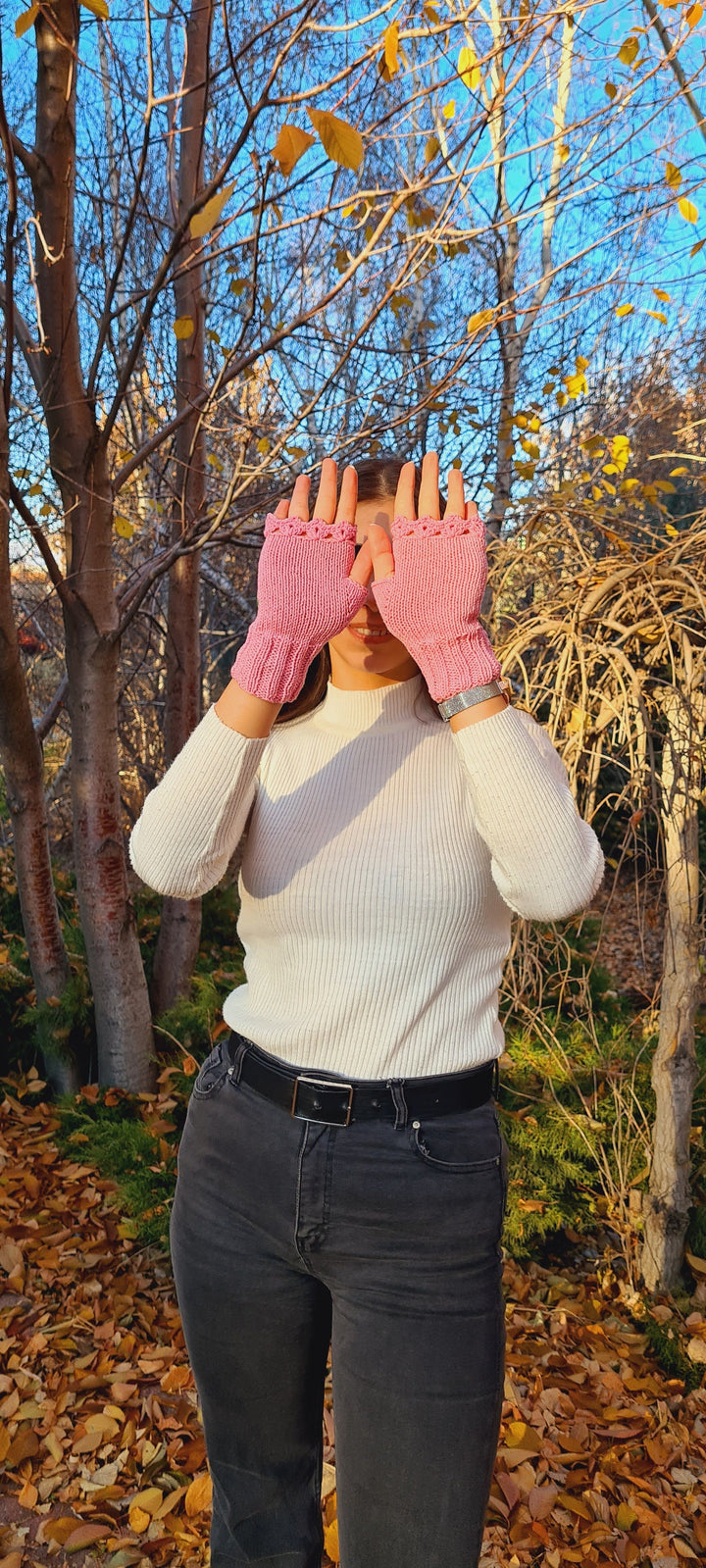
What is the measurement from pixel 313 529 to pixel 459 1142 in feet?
2.71

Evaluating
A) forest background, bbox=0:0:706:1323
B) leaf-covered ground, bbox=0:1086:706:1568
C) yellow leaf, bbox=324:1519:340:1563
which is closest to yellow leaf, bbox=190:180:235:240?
forest background, bbox=0:0:706:1323

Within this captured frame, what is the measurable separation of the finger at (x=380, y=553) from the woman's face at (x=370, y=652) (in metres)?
0.10

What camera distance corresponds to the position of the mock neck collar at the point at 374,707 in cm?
141

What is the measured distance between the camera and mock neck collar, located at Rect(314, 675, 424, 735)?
1.41 meters

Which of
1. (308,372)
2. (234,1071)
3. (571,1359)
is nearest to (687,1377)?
(571,1359)

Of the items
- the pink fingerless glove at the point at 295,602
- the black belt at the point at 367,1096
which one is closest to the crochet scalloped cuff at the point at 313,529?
the pink fingerless glove at the point at 295,602

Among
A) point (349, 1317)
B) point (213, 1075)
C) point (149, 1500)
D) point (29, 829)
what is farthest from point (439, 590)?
point (29, 829)

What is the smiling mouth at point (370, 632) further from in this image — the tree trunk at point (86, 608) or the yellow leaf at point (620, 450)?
the yellow leaf at point (620, 450)

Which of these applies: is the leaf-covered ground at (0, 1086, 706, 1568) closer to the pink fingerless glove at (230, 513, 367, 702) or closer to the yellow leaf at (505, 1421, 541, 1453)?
the yellow leaf at (505, 1421, 541, 1453)

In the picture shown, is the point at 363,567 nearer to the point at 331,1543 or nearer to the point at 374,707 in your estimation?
the point at 374,707

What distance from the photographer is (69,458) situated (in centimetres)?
300

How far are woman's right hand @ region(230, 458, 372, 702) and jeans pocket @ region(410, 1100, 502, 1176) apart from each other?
591 millimetres

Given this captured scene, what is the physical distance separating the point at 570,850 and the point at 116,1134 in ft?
8.15

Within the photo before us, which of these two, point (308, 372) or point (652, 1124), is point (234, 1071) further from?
point (308, 372)
